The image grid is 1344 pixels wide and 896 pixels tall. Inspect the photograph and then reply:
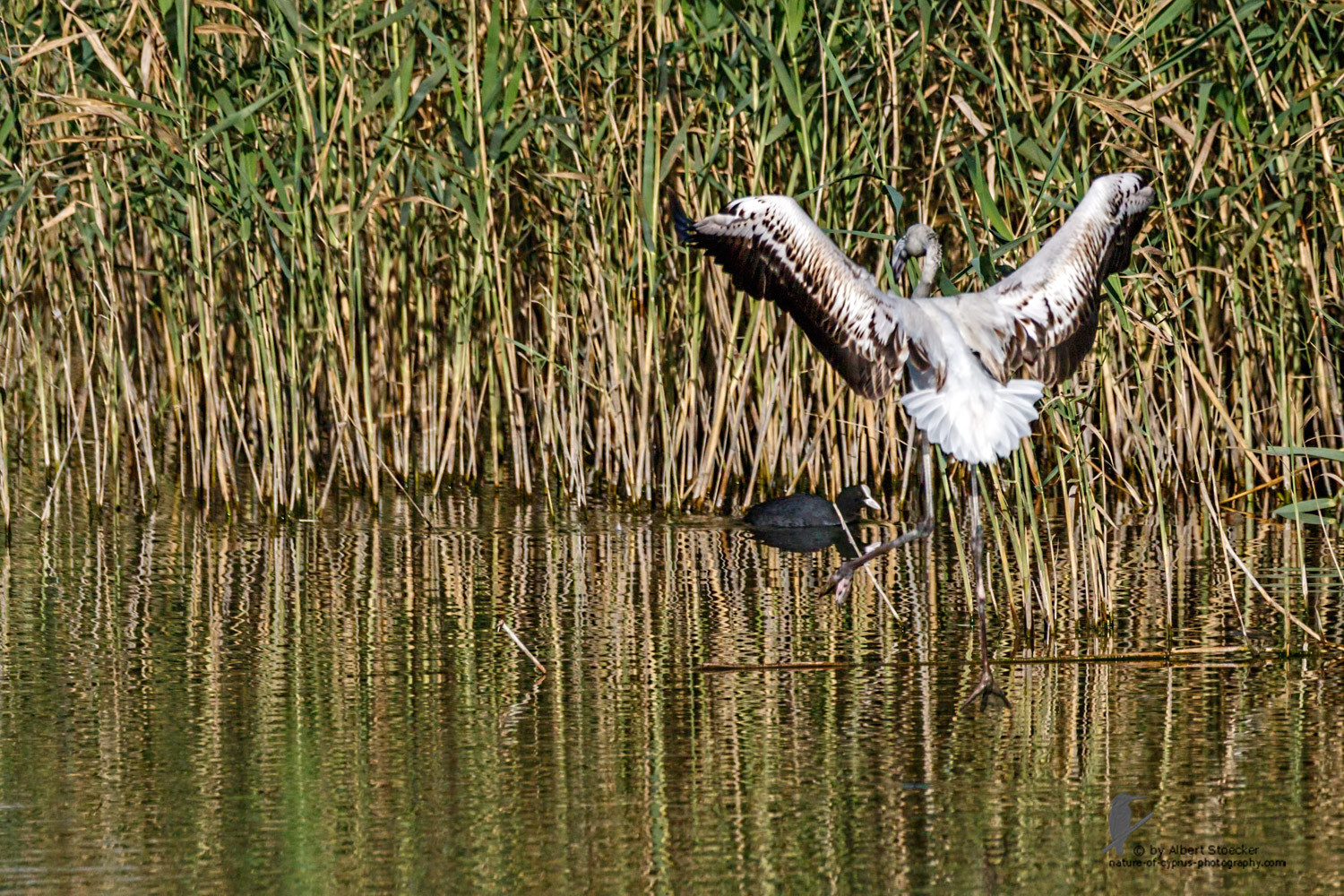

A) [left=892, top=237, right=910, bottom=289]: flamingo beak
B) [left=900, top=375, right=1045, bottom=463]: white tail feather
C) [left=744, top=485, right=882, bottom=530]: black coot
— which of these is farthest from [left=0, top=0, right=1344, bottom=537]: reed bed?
[left=900, top=375, right=1045, bottom=463]: white tail feather

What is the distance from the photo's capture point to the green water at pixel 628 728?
352cm

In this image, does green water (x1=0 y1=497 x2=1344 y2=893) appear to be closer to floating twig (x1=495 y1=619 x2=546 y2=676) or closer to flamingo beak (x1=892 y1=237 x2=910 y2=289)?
floating twig (x1=495 y1=619 x2=546 y2=676)

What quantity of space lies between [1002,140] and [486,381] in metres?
2.24

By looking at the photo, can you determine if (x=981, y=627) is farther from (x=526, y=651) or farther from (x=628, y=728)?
(x=526, y=651)

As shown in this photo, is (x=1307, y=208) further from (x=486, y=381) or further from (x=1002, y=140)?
(x=486, y=381)

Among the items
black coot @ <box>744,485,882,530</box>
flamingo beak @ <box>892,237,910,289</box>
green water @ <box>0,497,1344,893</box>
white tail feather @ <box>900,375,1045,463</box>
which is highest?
flamingo beak @ <box>892,237,910,289</box>

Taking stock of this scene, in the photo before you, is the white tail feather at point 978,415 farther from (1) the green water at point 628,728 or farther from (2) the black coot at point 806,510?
(2) the black coot at point 806,510

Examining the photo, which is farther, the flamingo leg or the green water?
the flamingo leg

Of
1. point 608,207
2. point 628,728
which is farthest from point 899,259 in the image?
point 608,207

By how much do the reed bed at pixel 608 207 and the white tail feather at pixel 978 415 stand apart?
4.59ft

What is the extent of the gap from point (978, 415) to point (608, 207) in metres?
2.84

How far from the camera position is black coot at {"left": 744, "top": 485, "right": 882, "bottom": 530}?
7219mm

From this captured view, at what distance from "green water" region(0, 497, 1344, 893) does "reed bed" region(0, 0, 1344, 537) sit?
2.62 ft

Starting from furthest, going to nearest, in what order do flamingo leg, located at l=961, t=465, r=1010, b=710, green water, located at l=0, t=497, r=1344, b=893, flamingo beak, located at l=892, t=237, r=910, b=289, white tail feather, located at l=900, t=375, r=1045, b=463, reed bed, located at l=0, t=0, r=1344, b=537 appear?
reed bed, located at l=0, t=0, r=1344, b=537 < flamingo beak, located at l=892, t=237, r=910, b=289 < white tail feather, located at l=900, t=375, r=1045, b=463 < flamingo leg, located at l=961, t=465, r=1010, b=710 < green water, located at l=0, t=497, r=1344, b=893
